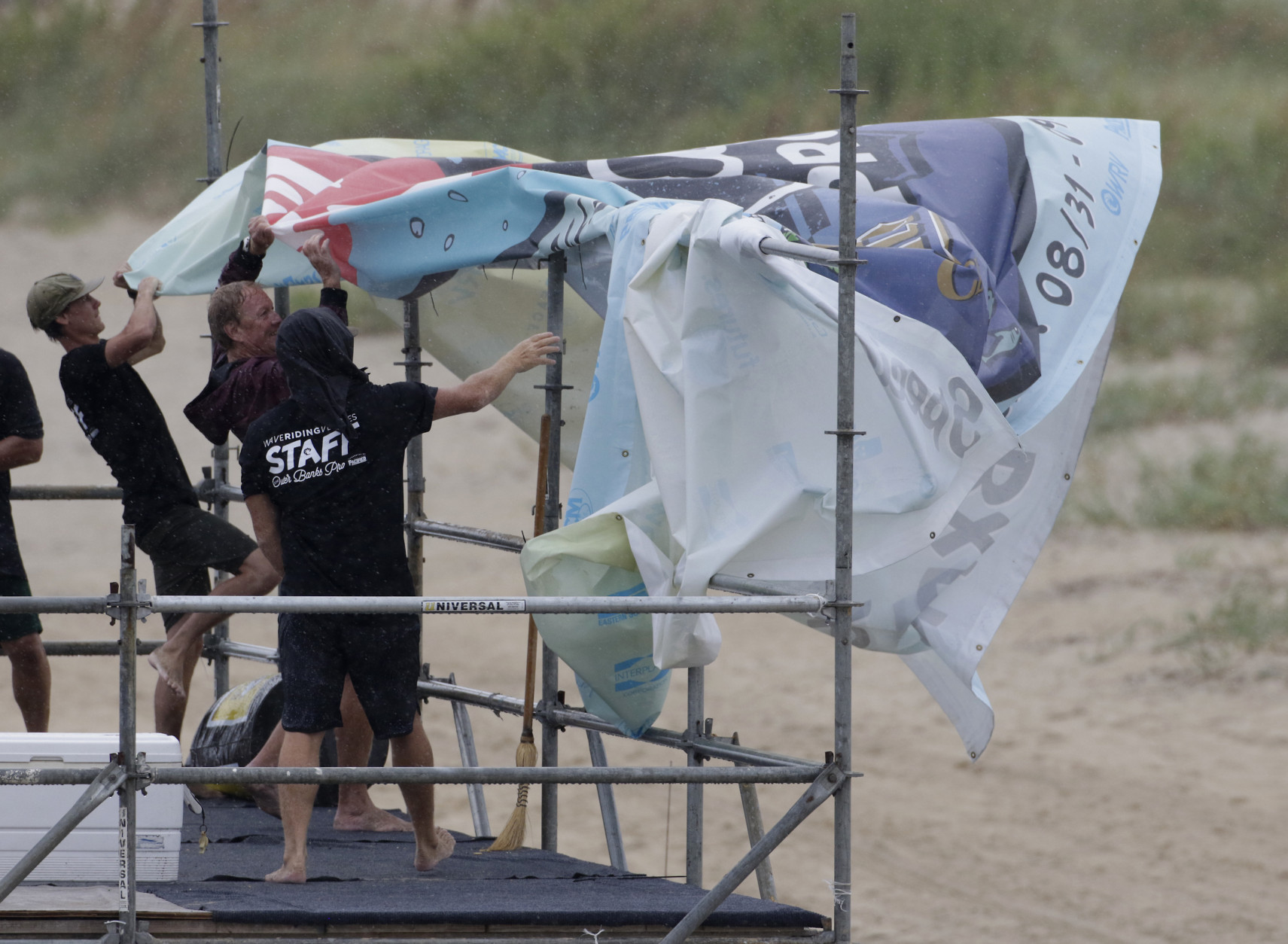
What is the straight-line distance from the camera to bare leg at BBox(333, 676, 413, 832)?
16.7 ft

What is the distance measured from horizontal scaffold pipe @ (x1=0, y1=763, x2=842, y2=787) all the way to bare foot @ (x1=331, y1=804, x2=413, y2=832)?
1.56 meters

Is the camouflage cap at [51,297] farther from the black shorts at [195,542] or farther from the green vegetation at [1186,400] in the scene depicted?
the green vegetation at [1186,400]

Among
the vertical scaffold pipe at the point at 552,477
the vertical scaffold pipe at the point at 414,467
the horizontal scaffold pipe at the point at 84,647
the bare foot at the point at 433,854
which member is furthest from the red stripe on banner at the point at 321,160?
the bare foot at the point at 433,854

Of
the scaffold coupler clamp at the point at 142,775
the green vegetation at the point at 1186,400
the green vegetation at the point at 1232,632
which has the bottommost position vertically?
the scaffold coupler clamp at the point at 142,775

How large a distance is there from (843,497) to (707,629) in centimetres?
67

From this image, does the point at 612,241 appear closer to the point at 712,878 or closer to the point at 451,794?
the point at 712,878

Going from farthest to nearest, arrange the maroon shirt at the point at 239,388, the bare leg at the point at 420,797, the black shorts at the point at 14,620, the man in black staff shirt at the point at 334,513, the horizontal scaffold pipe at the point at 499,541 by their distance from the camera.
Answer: the black shorts at the point at 14,620, the maroon shirt at the point at 239,388, the bare leg at the point at 420,797, the man in black staff shirt at the point at 334,513, the horizontal scaffold pipe at the point at 499,541

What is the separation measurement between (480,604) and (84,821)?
1347mm

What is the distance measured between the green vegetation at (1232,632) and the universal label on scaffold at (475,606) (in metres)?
12.1

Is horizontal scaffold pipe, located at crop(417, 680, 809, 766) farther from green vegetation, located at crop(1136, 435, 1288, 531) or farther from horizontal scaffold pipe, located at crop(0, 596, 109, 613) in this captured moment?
green vegetation, located at crop(1136, 435, 1288, 531)

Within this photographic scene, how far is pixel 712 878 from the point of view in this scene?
38.8ft

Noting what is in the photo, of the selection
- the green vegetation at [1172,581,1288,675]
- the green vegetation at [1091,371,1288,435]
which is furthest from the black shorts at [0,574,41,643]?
the green vegetation at [1091,371,1288,435]

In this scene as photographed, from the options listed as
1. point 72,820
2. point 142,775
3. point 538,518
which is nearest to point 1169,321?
point 538,518

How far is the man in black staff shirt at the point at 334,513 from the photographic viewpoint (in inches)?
179
